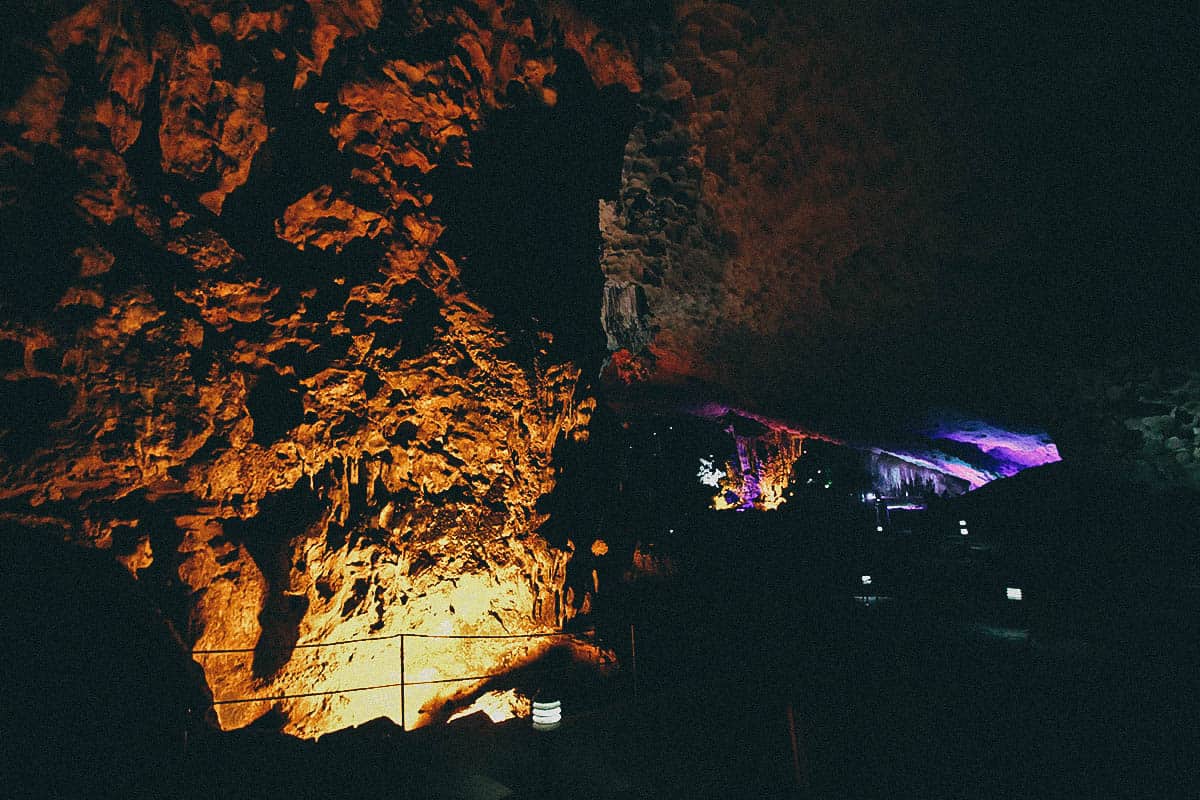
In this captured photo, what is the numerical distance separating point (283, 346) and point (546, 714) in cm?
281

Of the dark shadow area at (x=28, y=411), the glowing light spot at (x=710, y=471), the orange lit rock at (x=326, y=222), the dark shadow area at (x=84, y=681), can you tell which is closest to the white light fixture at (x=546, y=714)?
the dark shadow area at (x=84, y=681)

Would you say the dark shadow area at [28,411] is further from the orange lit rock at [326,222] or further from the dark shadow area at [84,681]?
the orange lit rock at [326,222]

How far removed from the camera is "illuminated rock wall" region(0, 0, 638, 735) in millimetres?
2611

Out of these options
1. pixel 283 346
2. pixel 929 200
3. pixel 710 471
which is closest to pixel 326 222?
pixel 283 346

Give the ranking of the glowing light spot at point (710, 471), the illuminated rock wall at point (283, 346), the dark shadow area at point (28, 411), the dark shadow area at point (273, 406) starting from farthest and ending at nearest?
1. the glowing light spot at point (710, 471)
2. the dark shadow area at point (273, 406)
3. the illuminated rock wall at point (283, 346)
4. the dark shadow area at point (28, 411)

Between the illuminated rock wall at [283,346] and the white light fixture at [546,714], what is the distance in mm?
1339

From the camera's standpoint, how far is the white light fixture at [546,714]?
2.62 meters

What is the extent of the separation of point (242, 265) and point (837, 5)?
562 centimetres

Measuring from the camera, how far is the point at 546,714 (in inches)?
105

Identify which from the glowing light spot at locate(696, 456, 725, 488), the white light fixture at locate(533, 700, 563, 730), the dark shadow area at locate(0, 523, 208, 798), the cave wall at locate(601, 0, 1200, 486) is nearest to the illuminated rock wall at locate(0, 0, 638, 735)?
the dark shadow area at locate(0, 523, 208, 798)

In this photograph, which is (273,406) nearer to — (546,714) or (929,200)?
(546,714)

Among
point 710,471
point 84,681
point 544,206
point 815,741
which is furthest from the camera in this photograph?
point 710,471

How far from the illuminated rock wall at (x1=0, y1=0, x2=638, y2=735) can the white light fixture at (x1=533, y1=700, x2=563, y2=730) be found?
134 cm

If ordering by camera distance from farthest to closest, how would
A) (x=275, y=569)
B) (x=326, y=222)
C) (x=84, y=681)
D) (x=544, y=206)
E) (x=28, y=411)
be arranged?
(x=544, y=206) → (x=326, y=222) → (x=275, y=569) → (x=28, y=411) → (x=84, y=681)
